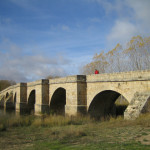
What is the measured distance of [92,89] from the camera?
13.1 meters

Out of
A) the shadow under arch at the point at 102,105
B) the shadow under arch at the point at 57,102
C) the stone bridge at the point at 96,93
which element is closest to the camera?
the stone bridge at the point at 96,93

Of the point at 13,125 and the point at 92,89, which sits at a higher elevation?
the point at 92,89

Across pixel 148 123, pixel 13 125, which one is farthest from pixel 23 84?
pixel 148 123

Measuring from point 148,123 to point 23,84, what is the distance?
21.6m

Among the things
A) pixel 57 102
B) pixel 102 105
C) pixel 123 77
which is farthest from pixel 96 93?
pixel 57 102

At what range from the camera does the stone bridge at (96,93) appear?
30.0 ft

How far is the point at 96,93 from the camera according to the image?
12.6 m

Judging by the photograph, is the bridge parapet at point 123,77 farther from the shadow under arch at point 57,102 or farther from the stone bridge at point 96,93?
the shadow under arch at point 57,102

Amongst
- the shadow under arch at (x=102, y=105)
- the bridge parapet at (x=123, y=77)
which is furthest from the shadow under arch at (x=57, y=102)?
the bridge parapet at (x=123, y=77)

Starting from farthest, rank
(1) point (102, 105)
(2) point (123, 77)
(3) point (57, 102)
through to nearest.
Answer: (3) point (57, 102) < (1) point (102, 105) < (2) point (123, 77)

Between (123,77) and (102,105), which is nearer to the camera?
(123,77)

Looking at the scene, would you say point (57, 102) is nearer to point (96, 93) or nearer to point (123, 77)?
point (96, 93)

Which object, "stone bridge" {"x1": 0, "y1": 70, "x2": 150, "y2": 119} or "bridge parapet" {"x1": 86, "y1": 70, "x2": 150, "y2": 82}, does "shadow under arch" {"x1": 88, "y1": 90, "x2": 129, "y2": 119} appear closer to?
"stone bridge" {"x1": 0, "y1": 70, "x2": 150, "y2": 119}

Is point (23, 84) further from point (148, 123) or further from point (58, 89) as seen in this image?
point (148, 123)
